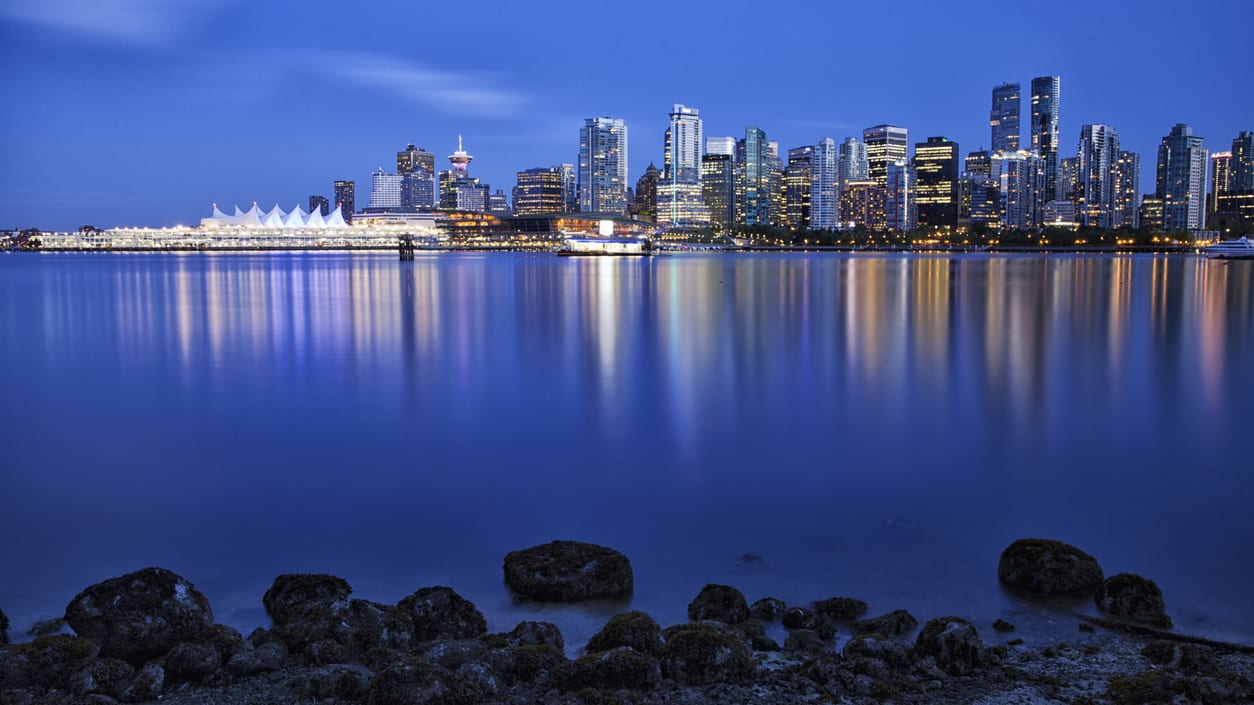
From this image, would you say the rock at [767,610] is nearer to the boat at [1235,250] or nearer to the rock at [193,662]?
the rock at [193,662]

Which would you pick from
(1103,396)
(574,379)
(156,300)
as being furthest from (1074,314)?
(156,300)

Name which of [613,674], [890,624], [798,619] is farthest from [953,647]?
[613,674]

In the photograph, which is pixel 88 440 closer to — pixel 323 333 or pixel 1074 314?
pixel 323 333

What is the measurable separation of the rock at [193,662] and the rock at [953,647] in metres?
3.54

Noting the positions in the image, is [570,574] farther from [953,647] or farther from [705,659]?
[953,647]

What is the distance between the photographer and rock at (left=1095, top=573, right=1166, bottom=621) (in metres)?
5.76

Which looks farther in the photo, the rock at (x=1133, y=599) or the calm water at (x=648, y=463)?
the calm water at (x=648, y=463)

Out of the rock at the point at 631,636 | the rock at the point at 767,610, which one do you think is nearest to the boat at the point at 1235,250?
the rock at the point at 767,610

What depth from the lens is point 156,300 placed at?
37.3 m

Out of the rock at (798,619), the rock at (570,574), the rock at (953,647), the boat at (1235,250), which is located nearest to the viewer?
the rock at (953,647)

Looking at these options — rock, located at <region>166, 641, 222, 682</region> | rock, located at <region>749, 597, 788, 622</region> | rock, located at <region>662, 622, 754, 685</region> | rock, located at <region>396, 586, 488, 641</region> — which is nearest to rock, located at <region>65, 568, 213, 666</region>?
rock, located at <region>166, 641, 222, 682</region>

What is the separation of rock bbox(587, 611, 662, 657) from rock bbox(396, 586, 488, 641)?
0.73 metres

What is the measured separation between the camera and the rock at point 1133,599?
5.76 metres

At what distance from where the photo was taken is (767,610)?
5824mm
